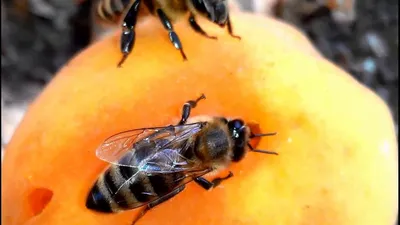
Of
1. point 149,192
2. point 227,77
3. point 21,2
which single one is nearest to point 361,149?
point 227,77

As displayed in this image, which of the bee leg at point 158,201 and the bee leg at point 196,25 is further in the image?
the bee leg at point 196,25

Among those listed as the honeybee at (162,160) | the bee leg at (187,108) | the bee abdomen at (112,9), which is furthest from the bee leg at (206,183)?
the bee abdomen at (112,9)

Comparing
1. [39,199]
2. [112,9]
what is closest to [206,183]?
[39,199]

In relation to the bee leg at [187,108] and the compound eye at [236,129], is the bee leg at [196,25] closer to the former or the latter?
the bee leg at [187,108]

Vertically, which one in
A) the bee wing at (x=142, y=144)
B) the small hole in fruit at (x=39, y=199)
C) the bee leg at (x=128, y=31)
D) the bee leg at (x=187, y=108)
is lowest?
the small hole in fruit at (x=39, y=199)

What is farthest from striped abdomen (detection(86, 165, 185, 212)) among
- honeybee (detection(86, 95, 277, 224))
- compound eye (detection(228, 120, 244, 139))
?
compound eye (detection(228, 120, 244, 139))

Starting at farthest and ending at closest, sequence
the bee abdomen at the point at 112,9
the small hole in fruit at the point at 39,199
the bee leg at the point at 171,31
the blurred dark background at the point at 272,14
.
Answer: the blurred dark background at the point at 272,14, the bee abdomen at the point at 112,9, the bee leg at the point at 171,31, the small hole in fruit at the point at 39,199

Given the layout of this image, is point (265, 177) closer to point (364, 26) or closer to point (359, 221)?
point (359, 221)

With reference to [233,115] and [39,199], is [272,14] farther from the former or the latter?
[39,199]
